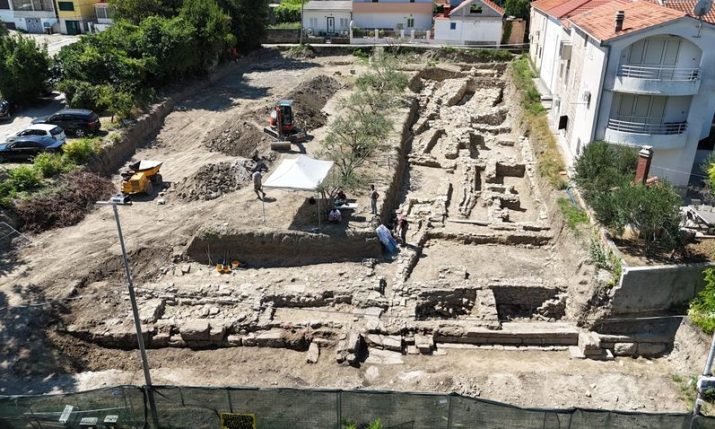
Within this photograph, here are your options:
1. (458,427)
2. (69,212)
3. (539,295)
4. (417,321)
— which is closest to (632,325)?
(539,295)

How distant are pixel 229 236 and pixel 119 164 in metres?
11.2

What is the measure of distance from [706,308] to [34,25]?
64.7 meters

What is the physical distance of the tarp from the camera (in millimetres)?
20750

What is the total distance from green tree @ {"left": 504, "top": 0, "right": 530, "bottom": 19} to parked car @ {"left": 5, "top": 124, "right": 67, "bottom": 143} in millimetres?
43206

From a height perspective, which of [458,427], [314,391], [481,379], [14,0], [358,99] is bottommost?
[481,379]

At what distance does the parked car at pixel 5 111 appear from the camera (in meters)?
31.8

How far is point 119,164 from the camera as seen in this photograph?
28578 mm

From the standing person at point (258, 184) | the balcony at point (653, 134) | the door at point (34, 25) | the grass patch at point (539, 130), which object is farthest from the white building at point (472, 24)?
the door at point (34, 25)

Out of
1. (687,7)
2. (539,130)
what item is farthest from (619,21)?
(539,130)

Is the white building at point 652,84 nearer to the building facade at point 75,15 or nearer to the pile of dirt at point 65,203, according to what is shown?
the pile of dirt at point 65,203

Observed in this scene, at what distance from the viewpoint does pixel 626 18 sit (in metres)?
24.2

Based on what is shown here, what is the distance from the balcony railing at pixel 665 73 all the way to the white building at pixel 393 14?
35.2m

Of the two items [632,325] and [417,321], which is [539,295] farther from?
[417,321]

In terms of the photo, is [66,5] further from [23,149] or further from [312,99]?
[23,149]
